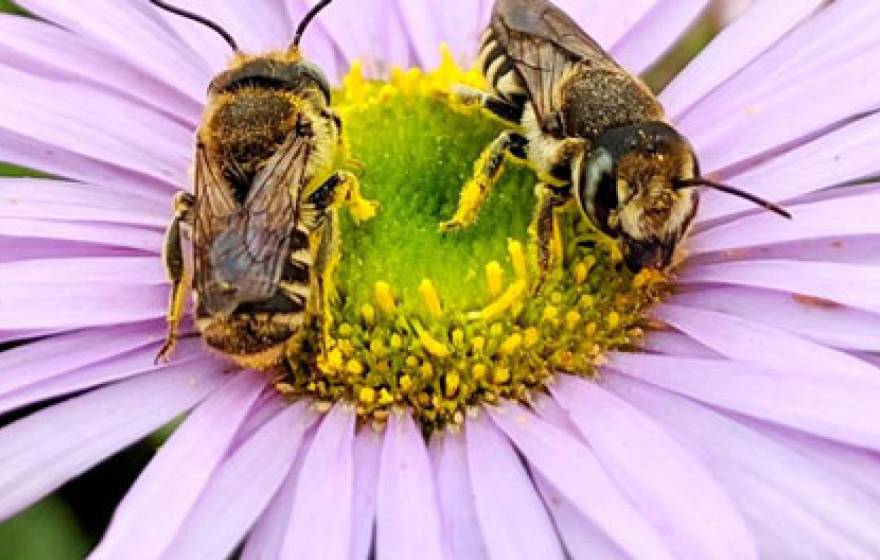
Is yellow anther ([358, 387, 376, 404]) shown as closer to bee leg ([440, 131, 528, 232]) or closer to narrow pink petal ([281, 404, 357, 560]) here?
narrow pink petal ([281, 404, 357, 560])

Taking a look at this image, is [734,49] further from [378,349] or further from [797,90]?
[378,349]

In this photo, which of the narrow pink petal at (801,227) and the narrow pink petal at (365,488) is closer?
the narrow pink petal at (365,488)

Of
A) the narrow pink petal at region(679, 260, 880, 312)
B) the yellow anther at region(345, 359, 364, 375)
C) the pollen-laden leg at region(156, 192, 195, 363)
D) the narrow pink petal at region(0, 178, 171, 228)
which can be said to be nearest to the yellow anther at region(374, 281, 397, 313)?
the yellow anther at region(345, 359, 364, 375)

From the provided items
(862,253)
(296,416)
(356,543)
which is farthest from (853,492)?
(296,416)

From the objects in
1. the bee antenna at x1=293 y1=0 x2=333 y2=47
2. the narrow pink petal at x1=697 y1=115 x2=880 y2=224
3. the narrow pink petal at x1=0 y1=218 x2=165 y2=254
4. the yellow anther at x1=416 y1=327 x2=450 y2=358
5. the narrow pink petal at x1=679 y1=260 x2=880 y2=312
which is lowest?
the yellow anther at x1=416 y1=327 x2=450 y2=358

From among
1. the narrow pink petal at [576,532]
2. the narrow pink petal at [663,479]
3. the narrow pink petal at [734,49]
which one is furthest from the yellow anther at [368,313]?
the narrow pink petal at [734,49]

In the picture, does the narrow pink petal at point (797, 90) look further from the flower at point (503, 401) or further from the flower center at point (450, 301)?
the flower center at point (450, 301)
